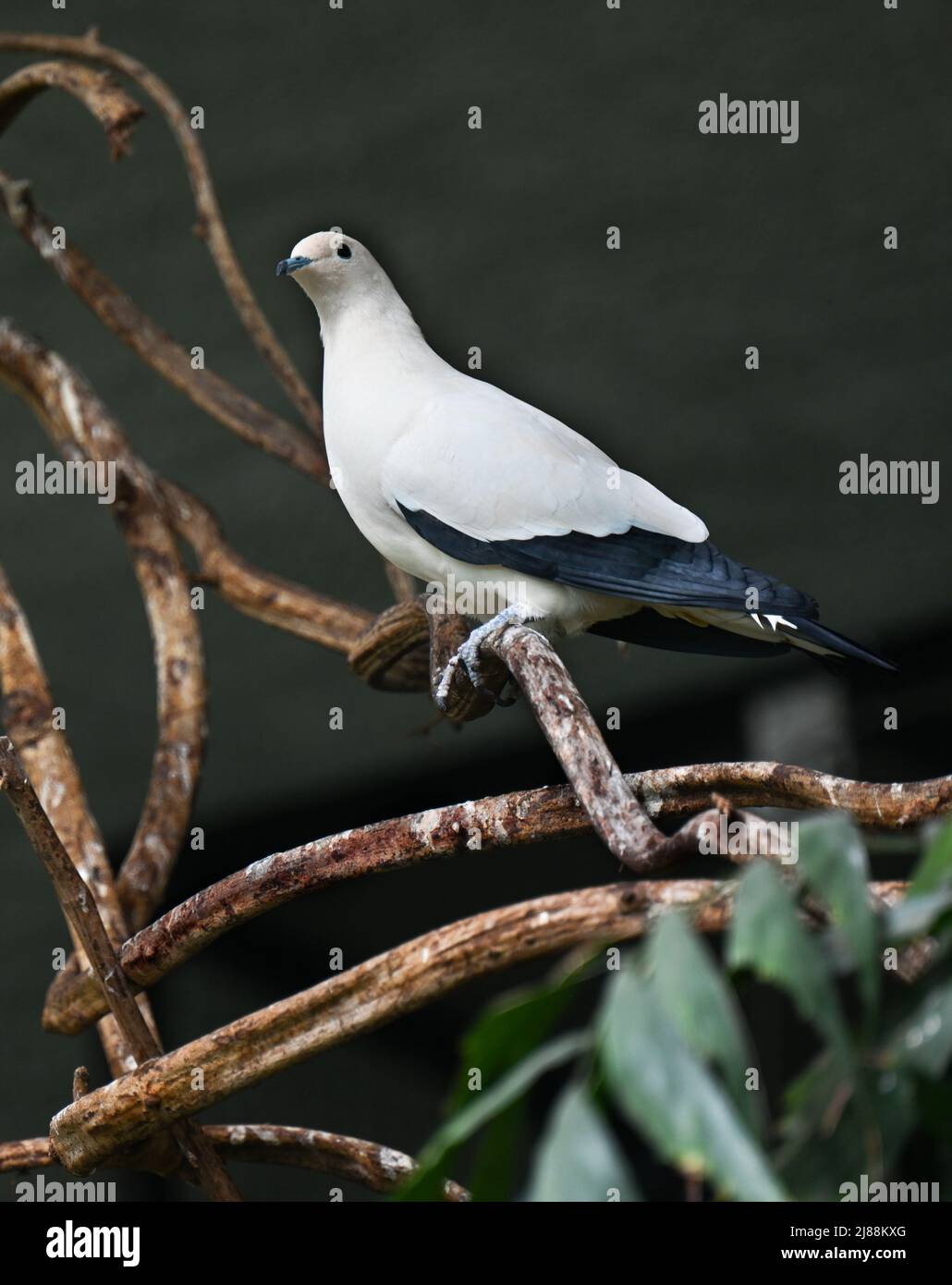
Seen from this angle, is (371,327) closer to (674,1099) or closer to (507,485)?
(507,485)

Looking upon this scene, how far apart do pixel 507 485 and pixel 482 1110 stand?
1237 millimetres

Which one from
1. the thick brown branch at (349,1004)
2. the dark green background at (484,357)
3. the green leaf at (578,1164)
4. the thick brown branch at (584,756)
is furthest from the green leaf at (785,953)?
the dark green background at (484,357)

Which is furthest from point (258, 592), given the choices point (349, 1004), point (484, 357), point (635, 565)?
point (484, 357)

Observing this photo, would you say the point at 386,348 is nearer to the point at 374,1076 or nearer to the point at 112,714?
the point at 112,714

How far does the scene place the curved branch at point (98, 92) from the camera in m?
2.35

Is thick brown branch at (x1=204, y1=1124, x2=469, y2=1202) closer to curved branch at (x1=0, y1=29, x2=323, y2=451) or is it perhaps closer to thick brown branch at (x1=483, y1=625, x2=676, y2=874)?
thick brown branch at (x1=483, y1=625, x2=676, y2=874)

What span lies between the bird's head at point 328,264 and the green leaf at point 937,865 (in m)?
1.52

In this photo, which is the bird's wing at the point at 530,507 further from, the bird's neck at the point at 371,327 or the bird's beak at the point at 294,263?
the bird's beak at the point at 294,263

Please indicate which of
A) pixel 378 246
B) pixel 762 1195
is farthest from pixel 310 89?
pixel 762 1195

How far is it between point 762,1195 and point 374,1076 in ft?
12.2

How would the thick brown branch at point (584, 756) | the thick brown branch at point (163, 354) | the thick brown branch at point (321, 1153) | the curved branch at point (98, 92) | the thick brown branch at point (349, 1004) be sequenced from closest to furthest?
the thick brown branch at point (349, 1004)
the thick brown branch at point (584, 756)
the thick brown branch at point (321, 1153)
the curved branch at point (98, 92)
the thick brown branch at point (163, 354)

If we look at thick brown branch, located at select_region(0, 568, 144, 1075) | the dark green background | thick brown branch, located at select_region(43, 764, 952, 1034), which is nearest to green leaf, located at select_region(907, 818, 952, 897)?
thick brown branch, located at select_region(43, 764, 952, 1034)

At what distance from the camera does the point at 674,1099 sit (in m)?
0.75

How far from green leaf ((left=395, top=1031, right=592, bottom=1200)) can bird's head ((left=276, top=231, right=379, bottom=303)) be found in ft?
4.80
